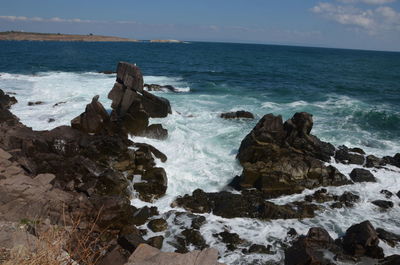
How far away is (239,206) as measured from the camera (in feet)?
51.8

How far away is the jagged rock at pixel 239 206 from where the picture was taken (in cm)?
1524

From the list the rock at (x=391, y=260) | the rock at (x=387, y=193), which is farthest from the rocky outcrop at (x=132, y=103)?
the rock at (x=391, y=260)

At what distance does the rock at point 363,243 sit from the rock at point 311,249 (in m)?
0.68

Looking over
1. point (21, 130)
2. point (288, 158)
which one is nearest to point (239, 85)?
point (288, 158)

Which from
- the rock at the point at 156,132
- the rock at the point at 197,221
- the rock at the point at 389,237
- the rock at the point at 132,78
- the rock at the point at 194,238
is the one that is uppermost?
the rock at the point at 132,78

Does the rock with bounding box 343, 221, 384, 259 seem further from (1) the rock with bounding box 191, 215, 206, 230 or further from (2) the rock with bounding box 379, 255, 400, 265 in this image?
(1) the rock with bounding box 191, 215, 206, 230

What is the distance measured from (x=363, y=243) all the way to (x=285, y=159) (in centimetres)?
678

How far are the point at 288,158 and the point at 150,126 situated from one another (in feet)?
32.0

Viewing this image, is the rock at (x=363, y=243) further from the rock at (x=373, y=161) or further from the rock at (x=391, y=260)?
the rock at (x=373, y=161)

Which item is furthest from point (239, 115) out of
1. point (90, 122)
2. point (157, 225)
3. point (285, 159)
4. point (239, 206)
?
point (157, 225)

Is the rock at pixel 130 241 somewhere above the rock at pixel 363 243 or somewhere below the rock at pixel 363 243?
below

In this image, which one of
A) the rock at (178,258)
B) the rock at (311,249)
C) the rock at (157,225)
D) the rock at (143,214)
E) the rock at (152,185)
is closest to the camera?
the rock at (178,258)

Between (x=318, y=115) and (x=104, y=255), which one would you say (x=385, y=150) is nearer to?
(x=318, y=115)

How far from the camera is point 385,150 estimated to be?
23312 mm
